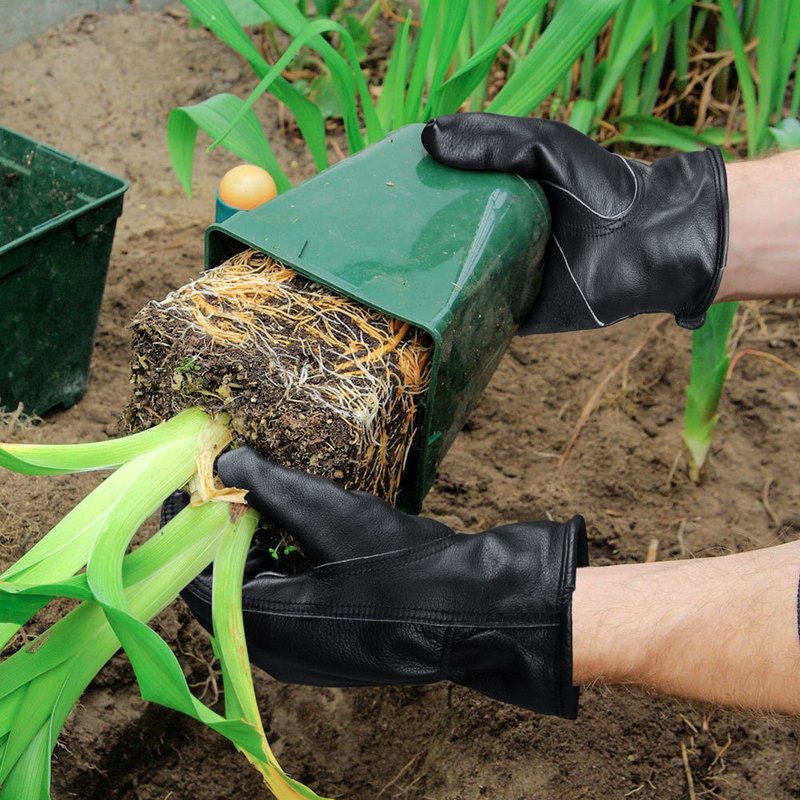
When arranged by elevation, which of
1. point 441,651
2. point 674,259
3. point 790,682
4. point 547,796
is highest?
point 674,259

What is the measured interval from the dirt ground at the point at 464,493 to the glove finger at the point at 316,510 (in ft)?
1.37

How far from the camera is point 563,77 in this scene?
1.57 m

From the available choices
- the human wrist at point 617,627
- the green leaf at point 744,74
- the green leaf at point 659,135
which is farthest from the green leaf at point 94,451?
the green leaf at point 659,135

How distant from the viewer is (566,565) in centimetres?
95

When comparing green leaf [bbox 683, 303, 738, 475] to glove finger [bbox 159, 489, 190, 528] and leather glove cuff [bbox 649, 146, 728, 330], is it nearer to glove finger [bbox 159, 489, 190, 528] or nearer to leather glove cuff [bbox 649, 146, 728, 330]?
leather glove cuff [bbox 649, 146, 728, 330]

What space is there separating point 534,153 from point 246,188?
2.13 ft

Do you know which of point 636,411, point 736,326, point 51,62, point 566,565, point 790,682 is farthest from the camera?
point 51,62

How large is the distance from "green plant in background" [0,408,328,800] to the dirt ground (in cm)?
34

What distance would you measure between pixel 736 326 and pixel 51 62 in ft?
6.83

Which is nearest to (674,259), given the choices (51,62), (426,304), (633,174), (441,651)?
(633,174)

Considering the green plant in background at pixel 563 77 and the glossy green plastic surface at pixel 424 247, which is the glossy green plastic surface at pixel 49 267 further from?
the glossy green plastic surface at pixel 424 247

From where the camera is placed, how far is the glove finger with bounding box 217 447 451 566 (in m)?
0.91

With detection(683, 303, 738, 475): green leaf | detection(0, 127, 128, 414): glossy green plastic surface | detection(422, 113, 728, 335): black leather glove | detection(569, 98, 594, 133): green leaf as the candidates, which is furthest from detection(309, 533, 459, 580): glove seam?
detection(569, 98, 594, 133): green leaf

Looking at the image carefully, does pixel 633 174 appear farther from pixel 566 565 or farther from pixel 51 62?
pixel 51 62
